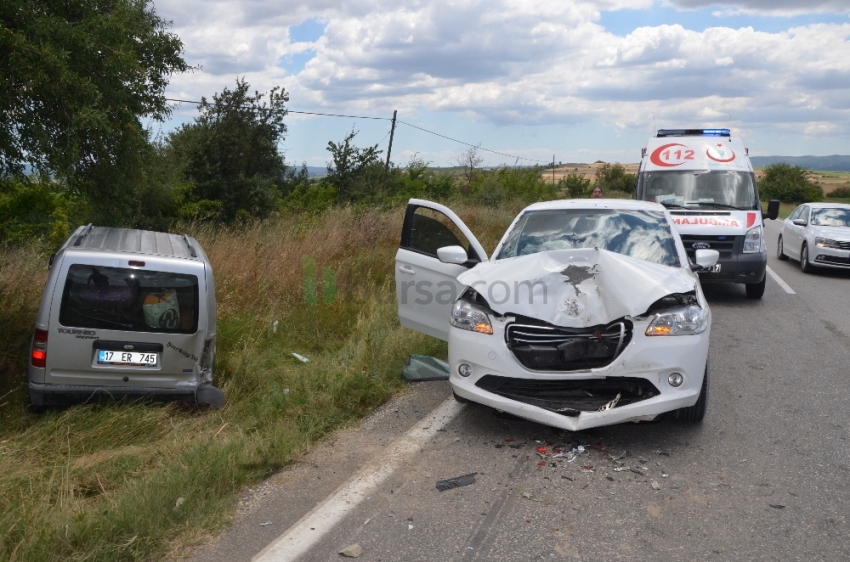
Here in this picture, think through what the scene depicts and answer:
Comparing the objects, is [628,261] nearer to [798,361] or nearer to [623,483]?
[623,483]

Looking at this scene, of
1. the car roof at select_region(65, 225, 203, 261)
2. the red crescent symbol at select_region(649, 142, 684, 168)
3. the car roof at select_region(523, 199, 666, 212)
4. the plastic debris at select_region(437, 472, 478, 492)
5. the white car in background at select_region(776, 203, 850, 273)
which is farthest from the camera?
the white car in background at select_region(776, 203, 850, 273)

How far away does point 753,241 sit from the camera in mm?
12062

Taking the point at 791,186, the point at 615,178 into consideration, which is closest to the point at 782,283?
the point at 615,178

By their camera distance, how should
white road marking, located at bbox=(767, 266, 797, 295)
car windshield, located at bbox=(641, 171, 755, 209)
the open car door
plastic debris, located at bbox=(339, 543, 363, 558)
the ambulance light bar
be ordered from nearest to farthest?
plastic debris, located at bbox=(339, 543, 363, 558) < the open car door < car windshield, located at bbox=(641, 171, 755, 209) < white road marking, located at bbox=(767, 266, 797, 295) < the ambulance light bar

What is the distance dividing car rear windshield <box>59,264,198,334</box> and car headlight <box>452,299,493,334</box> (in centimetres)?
213

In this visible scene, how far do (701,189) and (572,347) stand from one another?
883 cm

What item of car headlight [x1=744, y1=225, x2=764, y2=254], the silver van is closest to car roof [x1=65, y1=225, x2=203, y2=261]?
the silver van

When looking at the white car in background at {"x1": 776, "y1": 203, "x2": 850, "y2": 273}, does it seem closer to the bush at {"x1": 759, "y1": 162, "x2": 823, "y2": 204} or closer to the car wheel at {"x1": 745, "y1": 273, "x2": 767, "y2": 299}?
the car wheel at {"x1": 745, "y1": 273, "x2": 767, "y2": 299}

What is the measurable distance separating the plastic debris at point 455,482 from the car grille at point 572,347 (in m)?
0.94

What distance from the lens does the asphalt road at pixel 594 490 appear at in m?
3.86

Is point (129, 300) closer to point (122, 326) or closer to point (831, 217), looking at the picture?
point (122, 326)

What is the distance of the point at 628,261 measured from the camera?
19.3ft

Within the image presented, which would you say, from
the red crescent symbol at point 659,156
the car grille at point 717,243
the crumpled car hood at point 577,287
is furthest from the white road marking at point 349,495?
the red crescent symbol at point 659,156

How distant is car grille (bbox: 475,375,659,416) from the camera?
527 cm
